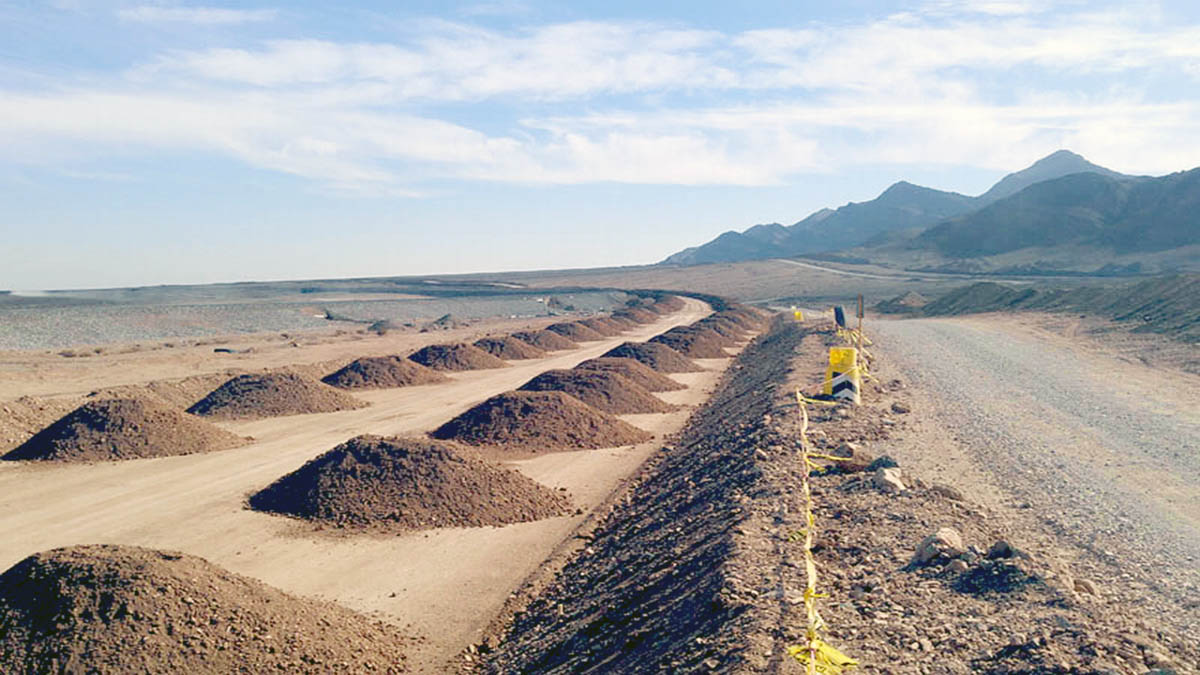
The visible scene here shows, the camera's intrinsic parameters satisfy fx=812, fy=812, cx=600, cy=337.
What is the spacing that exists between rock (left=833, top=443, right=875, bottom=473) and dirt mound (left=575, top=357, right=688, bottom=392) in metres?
14.6

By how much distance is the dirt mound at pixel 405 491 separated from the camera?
14500 mm

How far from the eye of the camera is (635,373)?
29703mm

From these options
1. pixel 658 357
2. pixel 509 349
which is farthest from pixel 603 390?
pixel 509 349

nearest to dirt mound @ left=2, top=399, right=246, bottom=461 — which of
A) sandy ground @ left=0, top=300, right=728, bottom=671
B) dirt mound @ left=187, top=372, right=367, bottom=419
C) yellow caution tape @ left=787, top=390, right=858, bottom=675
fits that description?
sandy ground @ left=0, top=300, right=728, bottom=671

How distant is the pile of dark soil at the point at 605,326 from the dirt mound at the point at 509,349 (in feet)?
43.9

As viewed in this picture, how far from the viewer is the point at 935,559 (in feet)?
26.8

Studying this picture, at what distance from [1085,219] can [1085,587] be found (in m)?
144

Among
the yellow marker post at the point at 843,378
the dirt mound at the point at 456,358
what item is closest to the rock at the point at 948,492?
the yellow marker post at the point at 843,378

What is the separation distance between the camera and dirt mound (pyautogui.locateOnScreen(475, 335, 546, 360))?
4228 cm

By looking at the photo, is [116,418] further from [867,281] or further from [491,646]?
[867,281]

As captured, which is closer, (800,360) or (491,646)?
(491,646)

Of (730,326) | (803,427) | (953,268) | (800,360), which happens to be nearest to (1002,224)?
(953,268)

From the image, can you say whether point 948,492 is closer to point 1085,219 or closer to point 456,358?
point 456,358

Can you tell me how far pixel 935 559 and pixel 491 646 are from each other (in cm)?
521
